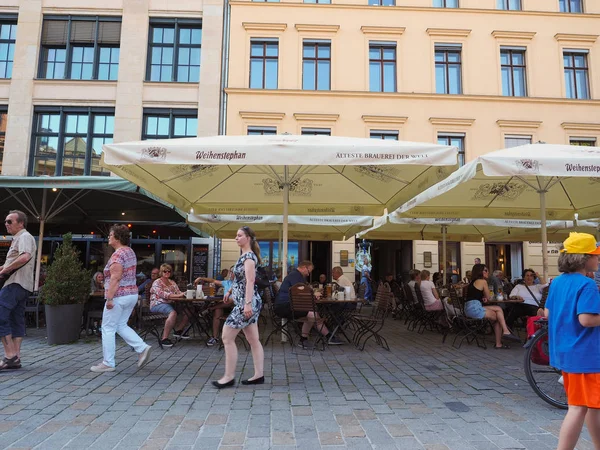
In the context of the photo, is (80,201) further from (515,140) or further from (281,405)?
(515,140)

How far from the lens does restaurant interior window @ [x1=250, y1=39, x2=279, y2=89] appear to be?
56.1 ft

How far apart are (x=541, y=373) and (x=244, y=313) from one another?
2.98 metres

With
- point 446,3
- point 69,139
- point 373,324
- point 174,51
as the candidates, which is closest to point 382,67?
point 446,3

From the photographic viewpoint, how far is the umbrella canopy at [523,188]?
501 cm

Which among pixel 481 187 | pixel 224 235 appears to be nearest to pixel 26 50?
pixel 224 235

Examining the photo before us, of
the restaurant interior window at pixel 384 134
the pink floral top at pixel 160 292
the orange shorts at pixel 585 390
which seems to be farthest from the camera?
the restaurant interior window at pixel 384 134

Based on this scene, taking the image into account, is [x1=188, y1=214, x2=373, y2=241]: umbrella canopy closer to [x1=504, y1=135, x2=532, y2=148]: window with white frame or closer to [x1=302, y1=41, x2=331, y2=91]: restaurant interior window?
[x1=302, y1=41, x2=331, y2=91]: restaurant interior window

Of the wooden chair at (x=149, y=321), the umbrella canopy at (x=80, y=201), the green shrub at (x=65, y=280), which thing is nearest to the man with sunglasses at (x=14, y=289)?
the green shrub at (x=65, y=280)

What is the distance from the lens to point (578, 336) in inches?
98.4

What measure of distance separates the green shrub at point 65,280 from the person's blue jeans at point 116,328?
2.11 meters

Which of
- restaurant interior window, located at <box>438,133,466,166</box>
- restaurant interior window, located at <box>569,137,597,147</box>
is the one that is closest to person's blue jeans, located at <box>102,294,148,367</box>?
restaurant interior window, located at <box>438,133,466,166</box>

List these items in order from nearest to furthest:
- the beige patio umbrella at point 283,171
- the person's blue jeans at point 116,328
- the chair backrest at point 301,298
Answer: the person's blue jeans at point 116,328, the beige patio umbrella at point 283,171, the chair backrest at point 301,298

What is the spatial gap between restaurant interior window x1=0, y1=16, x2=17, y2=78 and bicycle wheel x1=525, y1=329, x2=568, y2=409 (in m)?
19.7

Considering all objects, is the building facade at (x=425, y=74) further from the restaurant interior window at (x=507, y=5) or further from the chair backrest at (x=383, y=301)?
the chair backrest at (x=383, y=301)
